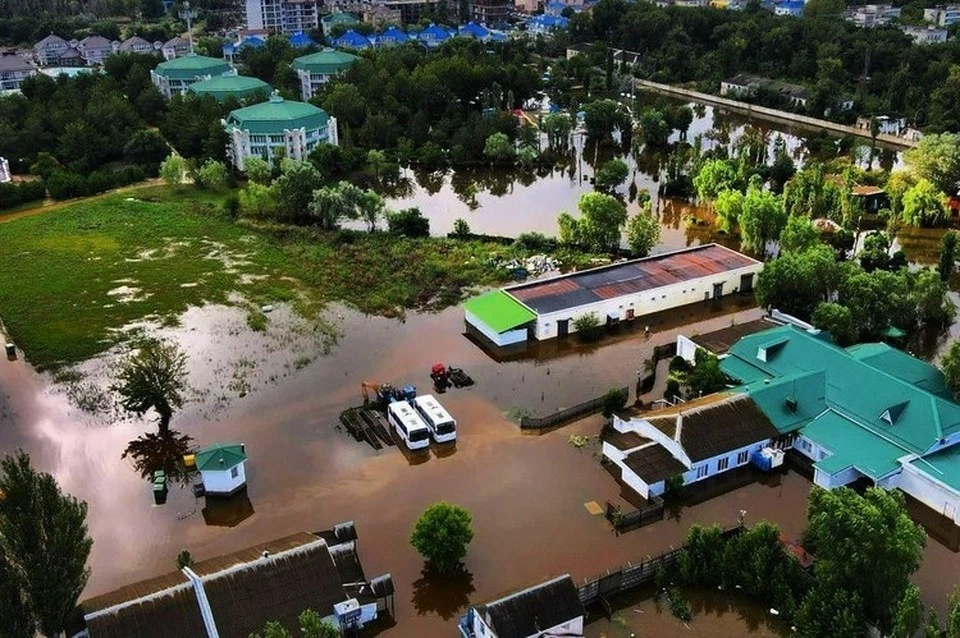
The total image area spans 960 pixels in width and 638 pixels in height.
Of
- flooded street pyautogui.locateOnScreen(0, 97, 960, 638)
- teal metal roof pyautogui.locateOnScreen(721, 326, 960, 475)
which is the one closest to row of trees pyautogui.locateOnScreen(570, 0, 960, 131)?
flooded street pyautogui.locateOnScreen(0, 97, 960, 638)

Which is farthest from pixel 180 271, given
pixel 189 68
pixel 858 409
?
pixel 189 68

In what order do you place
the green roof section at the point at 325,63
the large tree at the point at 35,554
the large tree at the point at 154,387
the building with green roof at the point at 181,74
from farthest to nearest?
the green roof section at the point at 325,63 < the building with green roof at the point at 181,74 < the large tree at the point at 154,387 < the large tree at the point at 35,554

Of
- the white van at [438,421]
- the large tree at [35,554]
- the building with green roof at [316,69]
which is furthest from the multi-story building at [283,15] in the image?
the large tree at [35,554]

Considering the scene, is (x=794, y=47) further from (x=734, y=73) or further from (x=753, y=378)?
(x=753, y=378)

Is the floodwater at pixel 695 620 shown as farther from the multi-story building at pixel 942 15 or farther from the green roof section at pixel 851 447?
the multi-story building at pixel 942 15

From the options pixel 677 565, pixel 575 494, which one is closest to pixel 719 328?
pixel 575 494

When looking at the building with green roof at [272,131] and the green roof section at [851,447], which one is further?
the building with green roof at [272,131]
